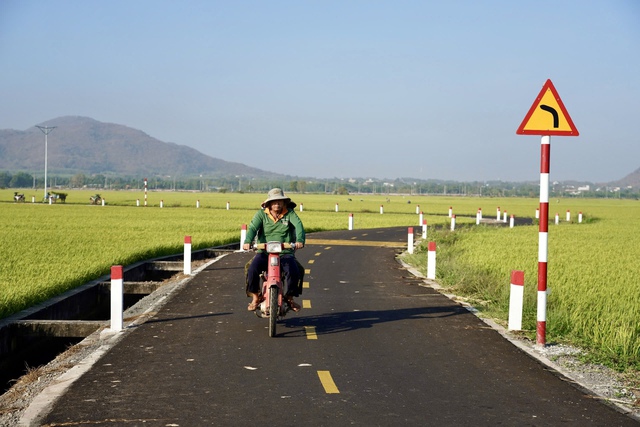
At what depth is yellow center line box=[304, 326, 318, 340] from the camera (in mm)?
11180

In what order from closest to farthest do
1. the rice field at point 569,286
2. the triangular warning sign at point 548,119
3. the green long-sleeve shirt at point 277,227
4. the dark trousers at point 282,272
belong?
the rice field at point 569,286 < the triangular warning sign at point 548,119 < the dark trousers at point 282,272 < the green long-sleeve shirt at point 277,227

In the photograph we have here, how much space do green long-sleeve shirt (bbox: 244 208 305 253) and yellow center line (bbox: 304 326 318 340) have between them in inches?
51.3

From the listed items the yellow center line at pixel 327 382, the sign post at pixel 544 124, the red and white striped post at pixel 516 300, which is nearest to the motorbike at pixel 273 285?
the yellow center line at pixel 327 382

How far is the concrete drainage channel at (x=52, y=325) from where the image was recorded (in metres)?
11.9

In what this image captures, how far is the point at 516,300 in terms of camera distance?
11.9 m

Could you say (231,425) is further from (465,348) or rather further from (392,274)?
(392,274)

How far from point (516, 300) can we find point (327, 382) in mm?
4550

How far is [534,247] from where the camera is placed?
94.9 feet

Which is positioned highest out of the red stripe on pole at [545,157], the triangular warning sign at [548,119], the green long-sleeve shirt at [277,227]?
the triangular warning sign at [548,119]

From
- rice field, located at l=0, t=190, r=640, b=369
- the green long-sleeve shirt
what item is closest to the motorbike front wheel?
the green long-sleeve shirt

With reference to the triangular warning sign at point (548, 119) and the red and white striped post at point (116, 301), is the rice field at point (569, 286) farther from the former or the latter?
the red and white striped post at point (116, 301)

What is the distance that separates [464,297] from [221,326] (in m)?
5.99

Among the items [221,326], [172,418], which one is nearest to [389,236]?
[221,326]

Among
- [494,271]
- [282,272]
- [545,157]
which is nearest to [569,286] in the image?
[494,271]
